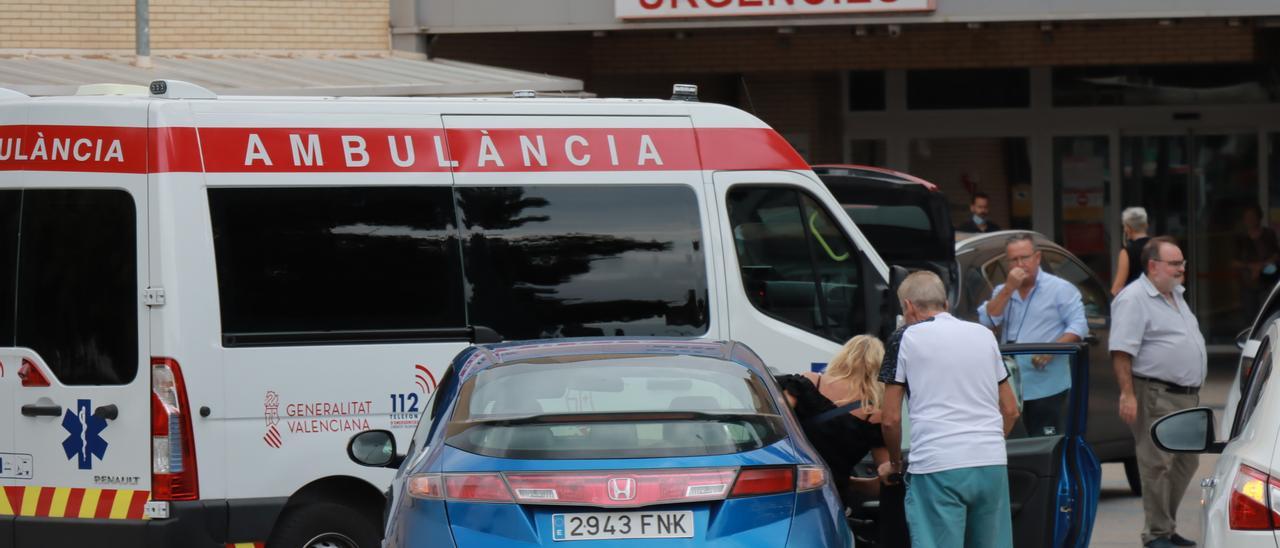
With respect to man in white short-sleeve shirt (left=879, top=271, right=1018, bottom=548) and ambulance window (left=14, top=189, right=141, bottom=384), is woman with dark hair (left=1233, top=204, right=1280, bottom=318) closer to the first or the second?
man in white short-sleeve shirt (left=879, top=271, right=1018, bottom=548)

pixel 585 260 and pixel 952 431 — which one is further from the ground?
pixel 585 260

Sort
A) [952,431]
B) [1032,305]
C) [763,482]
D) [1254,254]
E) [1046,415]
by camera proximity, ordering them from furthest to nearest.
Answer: [1254,254] → [1032,305] → [1046,415] → [952,431] → [763,482]

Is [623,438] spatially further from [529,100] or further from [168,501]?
[529,100]

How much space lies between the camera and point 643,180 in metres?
8.41

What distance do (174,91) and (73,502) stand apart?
1891 mm

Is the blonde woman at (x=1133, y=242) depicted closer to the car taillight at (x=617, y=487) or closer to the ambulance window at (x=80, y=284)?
the ambulance window at (x=80, y=284)

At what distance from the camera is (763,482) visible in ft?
17.4

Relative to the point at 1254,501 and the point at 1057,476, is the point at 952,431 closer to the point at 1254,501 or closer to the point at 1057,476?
the point at 1057,476

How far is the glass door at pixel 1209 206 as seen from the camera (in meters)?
19.6

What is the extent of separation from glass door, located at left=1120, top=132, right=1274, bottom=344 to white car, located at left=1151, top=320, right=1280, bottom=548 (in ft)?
48.1

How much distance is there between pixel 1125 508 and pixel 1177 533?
1.48 m

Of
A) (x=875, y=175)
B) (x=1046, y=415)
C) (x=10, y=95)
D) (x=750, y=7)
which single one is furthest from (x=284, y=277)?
(x=750, y=7)

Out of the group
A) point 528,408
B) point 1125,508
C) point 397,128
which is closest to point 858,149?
point 1125,508

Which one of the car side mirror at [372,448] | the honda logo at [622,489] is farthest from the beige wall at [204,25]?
the honda logo at [622,489]
